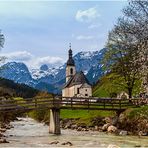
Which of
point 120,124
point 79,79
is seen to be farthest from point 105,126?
point 79,79

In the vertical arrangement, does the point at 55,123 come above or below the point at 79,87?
below

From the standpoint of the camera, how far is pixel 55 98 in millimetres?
51312

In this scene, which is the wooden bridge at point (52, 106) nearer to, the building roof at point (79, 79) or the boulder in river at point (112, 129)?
the boulder in river at point (112, 129)

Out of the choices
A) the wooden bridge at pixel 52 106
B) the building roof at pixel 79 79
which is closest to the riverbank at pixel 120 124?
the wooden bridge at pixel 52 106

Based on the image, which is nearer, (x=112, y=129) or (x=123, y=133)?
(x=123, y=133)

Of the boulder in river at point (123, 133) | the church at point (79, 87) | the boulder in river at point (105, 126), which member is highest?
the church at point (79, 87)

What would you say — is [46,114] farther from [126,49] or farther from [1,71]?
[126,49]

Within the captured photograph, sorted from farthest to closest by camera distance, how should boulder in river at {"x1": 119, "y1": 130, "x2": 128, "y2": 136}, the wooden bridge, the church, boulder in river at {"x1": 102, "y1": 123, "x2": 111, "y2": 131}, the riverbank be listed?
the church, boulder in river at {"x1": 102, "y1": 123, "x2": 111, "y2": 131}, the wooden bridge, the riverbank, boulder in river at {"x1": 119, "y1": 130, "x2": 128, "y2": 136}

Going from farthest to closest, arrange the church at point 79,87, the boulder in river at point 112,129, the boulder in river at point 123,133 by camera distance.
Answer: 1. the church at point 79,87
2. the boulder in river at point 112,129
3. the boulder in river at point 123,133

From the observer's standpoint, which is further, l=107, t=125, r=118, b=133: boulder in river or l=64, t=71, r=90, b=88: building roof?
l=64, t=71, r=90, b=88: building roof

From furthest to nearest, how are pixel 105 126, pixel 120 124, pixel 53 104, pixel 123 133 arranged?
1. pixel 105 126
2. pixel 120 124
3. pixel 53 104
4. pixel 123 133

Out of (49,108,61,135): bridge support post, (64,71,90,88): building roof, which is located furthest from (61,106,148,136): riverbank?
(64,71,90,88): building roof

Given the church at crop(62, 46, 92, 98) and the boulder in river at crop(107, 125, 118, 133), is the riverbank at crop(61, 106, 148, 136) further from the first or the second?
the church at crop(62, 46, 92, 98)

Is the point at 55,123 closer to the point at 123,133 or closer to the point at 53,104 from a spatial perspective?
the point at 53,104
